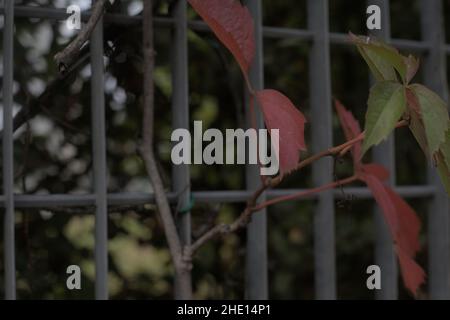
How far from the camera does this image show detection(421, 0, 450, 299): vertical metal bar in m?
1.46

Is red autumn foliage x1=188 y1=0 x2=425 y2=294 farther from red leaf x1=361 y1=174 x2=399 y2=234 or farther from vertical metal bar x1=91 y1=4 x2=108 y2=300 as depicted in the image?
vertical metal bar x1=91 y1=4 x2=108 y2=300

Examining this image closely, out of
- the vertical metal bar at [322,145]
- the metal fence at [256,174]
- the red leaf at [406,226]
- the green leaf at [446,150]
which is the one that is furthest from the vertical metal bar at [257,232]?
the green leaf at [446,150]

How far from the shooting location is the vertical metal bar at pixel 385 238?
4.55 feet

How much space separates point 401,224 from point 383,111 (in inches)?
16.2

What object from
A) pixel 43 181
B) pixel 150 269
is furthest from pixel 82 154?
pixel 150 269

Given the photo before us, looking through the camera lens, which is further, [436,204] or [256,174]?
[436,204]

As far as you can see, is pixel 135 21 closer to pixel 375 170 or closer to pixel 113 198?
pixel 113 198

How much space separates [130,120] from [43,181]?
0.25m

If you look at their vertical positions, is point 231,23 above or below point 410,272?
above

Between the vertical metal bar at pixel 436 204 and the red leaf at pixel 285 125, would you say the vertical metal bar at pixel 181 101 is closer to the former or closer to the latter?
the red leaf at pixel 285 125

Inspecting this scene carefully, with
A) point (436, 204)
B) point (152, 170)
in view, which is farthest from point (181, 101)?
point (436, 204)

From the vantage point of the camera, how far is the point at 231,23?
93 cm

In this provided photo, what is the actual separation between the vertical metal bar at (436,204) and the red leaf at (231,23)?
65cm
